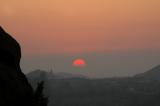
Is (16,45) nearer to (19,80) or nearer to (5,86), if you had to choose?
(19,80)

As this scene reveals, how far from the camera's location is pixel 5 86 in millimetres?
43312

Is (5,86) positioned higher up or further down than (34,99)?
higher up

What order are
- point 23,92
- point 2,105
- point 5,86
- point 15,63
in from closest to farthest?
point 2,105, point 5,86, point 23,92, point 15,63

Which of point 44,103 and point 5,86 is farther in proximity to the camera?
point 44,103

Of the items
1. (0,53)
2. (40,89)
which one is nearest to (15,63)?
(0,53)

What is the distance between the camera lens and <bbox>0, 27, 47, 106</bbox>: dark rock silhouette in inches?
1690

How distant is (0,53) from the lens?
52.2 m

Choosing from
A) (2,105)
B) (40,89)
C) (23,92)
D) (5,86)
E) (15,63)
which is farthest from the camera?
(15,63)

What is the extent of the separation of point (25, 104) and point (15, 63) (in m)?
10.1

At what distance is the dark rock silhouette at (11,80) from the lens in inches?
1690

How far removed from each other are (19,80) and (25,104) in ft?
14.5

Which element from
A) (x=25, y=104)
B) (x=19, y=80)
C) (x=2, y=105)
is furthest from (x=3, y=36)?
(x=2, y=105)

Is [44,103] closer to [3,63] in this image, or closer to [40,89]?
[40,89]

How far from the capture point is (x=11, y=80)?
45.9 m
